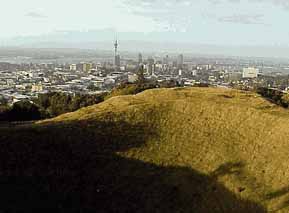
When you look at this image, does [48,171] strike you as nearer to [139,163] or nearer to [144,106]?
[139,163]

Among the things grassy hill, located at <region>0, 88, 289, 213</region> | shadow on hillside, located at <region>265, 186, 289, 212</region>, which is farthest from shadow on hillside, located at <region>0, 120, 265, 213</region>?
shadow on hillside, located at <region>265, 186, 289, 212</region>

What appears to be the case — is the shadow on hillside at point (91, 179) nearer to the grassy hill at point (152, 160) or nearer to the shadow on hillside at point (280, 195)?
the grassy hill at point (152, 160)

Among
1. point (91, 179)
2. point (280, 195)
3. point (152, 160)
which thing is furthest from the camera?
point (152, 160)

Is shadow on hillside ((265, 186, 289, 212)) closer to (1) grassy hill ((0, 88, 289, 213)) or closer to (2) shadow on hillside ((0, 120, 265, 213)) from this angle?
(1) grassy hill ((0, 88, 289, 213))

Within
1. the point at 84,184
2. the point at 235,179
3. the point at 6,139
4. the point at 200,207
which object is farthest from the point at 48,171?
the point at 235,179

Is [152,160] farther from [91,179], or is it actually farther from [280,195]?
[280,195]

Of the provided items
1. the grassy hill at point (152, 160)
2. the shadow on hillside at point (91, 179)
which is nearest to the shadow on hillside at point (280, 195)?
the grassy hill at point (152, 160)

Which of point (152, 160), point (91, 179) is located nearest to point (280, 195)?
point (152, 160)
